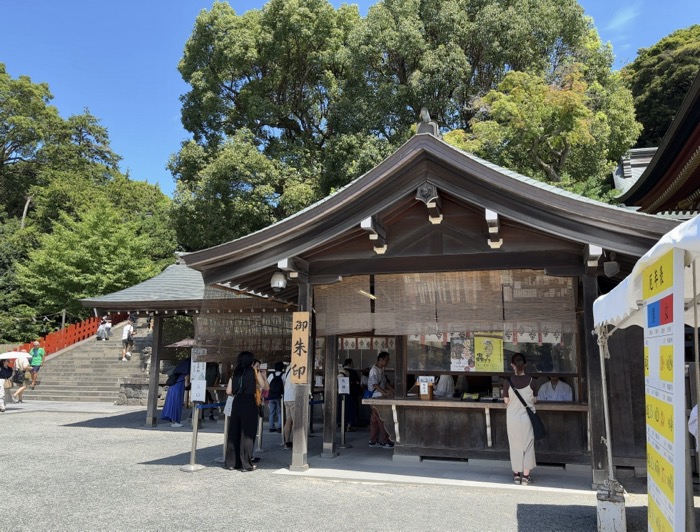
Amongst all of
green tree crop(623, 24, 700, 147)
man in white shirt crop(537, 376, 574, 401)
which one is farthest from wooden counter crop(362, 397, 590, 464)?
green tree crop(623, 24, 700, 147)

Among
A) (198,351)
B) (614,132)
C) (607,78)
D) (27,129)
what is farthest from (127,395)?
(27,129)

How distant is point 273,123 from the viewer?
26.4 metres

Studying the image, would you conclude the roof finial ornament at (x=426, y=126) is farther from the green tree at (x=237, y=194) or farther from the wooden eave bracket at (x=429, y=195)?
the green tree at (x=237, y=194)

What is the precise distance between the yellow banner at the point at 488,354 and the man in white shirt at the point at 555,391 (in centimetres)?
78

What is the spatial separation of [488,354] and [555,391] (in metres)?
1.26

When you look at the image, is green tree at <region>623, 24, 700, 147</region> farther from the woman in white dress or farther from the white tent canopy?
the white tent canopy

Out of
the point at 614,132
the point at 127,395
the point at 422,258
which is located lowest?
the point at 127,395

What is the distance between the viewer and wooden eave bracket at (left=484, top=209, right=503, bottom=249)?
24.0 ft

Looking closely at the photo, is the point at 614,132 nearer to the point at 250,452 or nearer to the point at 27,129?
the point at 250,452

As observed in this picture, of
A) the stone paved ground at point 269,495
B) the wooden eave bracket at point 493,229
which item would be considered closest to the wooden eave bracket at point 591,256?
→ the wooden eave bracket at point 493,229

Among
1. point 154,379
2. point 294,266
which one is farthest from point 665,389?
point 154,379

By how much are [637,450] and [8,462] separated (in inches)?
412

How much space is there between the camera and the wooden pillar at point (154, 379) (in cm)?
1398

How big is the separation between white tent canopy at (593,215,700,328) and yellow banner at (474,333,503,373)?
3838 mm
